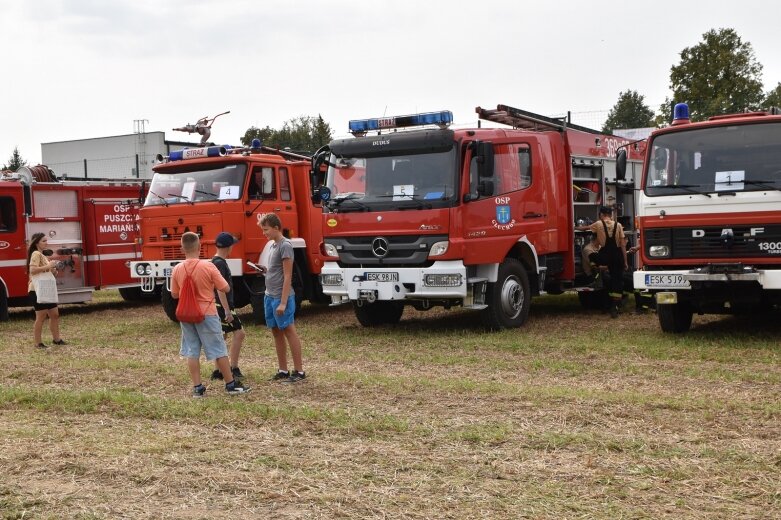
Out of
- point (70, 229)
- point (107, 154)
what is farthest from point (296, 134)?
point (70, 229)

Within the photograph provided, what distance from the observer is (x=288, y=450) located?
6.43 meters

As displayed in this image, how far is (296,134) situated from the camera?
69.9 meters

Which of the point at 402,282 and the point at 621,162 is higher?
the point at 621,162

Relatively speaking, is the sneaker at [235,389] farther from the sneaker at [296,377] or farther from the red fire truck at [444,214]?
the red fire truck at [444,214]

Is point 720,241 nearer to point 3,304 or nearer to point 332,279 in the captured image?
point 332,279

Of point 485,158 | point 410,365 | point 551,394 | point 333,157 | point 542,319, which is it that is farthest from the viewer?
point 542,319

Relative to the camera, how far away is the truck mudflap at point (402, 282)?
39.0 feet

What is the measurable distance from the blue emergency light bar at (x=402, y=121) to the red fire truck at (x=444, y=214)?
0.04ft

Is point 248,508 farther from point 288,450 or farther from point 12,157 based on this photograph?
point 12,157

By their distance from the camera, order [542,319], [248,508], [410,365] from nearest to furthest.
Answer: [248,508] → [410,365] → [542,319]

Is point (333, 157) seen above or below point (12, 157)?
below

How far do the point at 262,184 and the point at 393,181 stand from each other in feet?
9.67

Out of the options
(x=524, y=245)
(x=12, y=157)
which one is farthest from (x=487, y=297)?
(x=12, y=157)

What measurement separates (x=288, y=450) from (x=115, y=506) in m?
1.44
